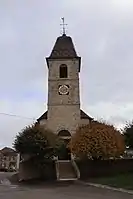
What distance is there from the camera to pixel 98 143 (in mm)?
36906

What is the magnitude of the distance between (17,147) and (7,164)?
78195mm

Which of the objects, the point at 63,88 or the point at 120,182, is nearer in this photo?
the point at 120,182

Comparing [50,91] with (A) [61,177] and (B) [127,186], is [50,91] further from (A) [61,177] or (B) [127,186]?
(B) [127,186]

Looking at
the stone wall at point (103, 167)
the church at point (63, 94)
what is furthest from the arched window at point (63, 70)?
the stone wall at point (103, 167)

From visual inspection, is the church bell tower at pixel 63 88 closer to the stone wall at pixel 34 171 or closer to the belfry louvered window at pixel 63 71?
the belfry louvered window at pixel 63 71

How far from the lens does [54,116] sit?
50719 mm

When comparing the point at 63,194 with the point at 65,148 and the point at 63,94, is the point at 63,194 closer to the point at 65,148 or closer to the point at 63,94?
the point at 65,148

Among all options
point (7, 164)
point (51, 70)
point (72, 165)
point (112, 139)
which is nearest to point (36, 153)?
point (72, 165)

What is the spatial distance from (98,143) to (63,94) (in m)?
16.1

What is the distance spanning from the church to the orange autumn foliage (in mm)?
11149

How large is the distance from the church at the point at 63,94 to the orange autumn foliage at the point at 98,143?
1115cm

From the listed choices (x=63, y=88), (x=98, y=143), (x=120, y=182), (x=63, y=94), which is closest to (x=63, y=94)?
(x=63, y=94)

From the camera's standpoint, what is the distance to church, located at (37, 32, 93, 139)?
50438 millimetres

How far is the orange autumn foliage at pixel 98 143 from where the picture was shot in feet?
121
